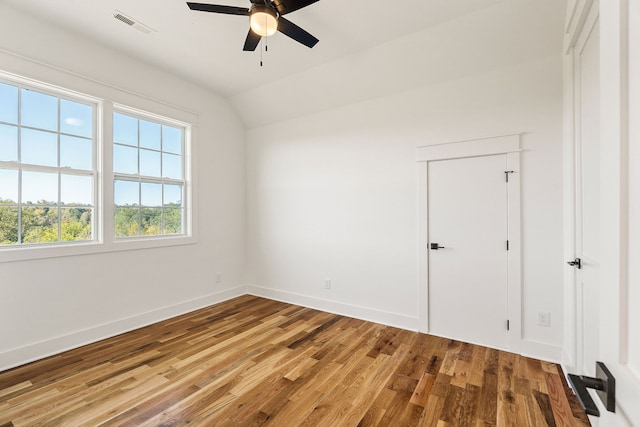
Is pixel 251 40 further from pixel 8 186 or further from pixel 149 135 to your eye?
pixel 8 186

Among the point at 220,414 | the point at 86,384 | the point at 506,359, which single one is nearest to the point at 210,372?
the point at 220,414

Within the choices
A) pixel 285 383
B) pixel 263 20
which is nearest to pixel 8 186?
pixel 263 20

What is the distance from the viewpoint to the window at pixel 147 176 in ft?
11.0

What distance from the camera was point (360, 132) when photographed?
371 cm

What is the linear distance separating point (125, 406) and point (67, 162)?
242 cm

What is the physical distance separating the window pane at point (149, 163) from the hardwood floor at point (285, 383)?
1918 millimetres

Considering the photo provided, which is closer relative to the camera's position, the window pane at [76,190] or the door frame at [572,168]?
the door frame at [572,168]

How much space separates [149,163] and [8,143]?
4.05ft

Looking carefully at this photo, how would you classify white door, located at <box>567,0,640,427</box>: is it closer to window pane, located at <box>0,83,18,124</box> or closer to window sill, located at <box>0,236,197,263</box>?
window sill, located at <box>0,236,197,263</box>

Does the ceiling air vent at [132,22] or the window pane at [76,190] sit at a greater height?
the ceiling air vent at [132,22]

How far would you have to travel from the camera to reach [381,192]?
3.54m

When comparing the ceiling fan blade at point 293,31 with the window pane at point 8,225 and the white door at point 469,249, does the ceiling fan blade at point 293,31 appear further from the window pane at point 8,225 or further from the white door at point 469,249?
the window pane at point 8,225

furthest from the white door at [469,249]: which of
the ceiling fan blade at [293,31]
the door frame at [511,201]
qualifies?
the ceiling fan blade at [293,31]

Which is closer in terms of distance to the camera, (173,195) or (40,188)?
(40,188)
